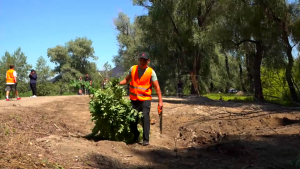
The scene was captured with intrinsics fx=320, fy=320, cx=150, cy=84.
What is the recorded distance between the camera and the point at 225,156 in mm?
6035

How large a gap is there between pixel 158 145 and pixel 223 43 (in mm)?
12693

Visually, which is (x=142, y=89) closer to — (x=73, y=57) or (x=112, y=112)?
(x=112, y=112)

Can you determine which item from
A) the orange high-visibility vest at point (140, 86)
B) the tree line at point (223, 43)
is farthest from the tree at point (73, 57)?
the orange high-visibility vest at point (140, 86)

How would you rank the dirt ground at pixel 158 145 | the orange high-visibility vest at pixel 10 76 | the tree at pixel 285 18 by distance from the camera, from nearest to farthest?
the dirt ground at pixel 158 145, the orange high-visibility vest at pixel 10 76, the tree at pixel 285 18

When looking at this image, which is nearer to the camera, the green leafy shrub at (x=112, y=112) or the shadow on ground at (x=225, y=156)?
the shadow on ground at (x=225, y=156)

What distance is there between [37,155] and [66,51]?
52.3 metres

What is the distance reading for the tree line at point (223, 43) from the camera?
1587cm

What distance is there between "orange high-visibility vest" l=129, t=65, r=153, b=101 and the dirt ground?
970 mm

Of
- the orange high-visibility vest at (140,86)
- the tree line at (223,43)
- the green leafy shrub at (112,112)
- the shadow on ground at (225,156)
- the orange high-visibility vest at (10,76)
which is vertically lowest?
the shadow on ground at (225,156)

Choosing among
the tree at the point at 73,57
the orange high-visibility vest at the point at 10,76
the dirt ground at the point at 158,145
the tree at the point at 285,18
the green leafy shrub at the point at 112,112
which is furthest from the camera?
the tree at the point at 73,57

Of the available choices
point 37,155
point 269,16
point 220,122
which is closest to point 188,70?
point 269,16

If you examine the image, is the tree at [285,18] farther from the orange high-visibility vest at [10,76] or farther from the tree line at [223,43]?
the orange high-visibility vest at [10,76]

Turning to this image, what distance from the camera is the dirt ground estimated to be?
4548 millimetres

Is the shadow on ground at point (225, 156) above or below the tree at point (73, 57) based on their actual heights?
below
